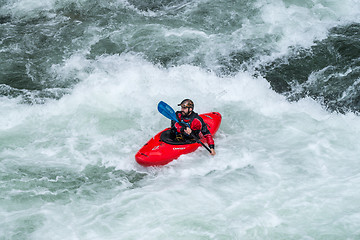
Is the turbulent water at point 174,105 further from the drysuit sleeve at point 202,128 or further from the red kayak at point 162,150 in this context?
the drysuit sleeve at point 202,128

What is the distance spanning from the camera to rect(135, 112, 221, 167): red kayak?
6582 mm

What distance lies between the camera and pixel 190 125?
22.3 ft

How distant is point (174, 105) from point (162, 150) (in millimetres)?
1767

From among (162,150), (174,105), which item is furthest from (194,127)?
(174,105)

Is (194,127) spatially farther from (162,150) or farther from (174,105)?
(174,105)

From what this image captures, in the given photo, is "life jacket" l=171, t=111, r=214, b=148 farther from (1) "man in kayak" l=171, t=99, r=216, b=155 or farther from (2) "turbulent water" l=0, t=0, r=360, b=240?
(2) "turbulent water" l=0, t=0, r=360, b=240

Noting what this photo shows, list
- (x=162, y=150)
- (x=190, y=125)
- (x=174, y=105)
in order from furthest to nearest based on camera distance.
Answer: (x=174, y=105) → (x=190, y=125) → (x=162, y=150)

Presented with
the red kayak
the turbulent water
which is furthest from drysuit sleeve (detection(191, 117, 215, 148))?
the turbulent water

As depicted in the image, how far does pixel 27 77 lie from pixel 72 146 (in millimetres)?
2699

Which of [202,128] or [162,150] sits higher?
[202,128]

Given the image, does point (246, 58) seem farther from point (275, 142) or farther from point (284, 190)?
point (284, 190)

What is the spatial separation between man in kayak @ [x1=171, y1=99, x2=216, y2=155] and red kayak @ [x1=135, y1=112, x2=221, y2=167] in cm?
15

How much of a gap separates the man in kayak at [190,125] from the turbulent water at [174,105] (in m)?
0.36

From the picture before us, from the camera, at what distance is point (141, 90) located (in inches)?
334
